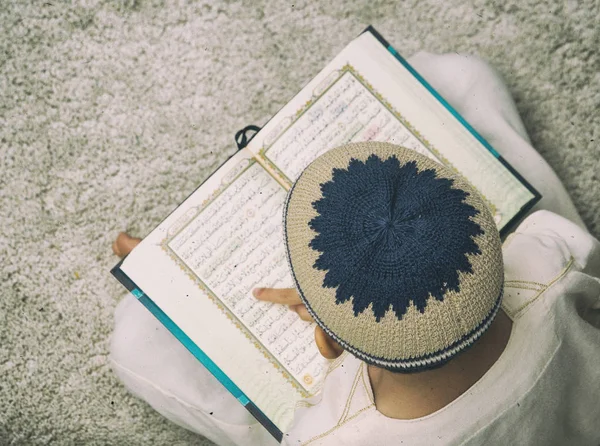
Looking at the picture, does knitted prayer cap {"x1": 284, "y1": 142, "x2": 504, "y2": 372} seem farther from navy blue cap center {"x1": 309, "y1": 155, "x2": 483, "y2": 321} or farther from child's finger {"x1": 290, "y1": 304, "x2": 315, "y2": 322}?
child's finger {"x1": 290, "y1": 304, "x2": 315, "y2": 322}

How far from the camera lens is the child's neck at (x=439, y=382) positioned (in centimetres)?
44

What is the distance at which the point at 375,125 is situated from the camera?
662mm

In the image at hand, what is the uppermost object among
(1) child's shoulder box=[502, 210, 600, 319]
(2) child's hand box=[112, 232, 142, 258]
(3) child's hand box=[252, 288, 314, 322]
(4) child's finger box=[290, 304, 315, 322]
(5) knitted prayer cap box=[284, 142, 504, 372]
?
(2) child's hand box=[112, 232, 142, 258]

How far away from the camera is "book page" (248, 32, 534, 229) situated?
645 mm

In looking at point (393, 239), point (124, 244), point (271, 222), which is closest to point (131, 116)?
point (124, 244)

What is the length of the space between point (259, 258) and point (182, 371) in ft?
0.65

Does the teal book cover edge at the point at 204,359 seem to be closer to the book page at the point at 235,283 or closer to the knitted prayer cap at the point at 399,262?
the book page at the point at 235,283

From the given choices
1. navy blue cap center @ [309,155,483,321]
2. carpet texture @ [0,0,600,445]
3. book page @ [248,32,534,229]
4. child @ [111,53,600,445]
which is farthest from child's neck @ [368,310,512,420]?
carpet texture @ [0,0,600,445]

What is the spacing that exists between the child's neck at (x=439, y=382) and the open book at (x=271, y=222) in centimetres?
17

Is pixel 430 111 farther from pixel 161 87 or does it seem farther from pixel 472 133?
pixel 161 87

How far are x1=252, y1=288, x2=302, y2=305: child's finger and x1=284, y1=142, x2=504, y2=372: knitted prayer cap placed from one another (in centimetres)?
20

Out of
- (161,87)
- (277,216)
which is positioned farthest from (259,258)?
(161,87)

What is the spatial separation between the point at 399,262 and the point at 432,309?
0.04m

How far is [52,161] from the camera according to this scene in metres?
0.90
